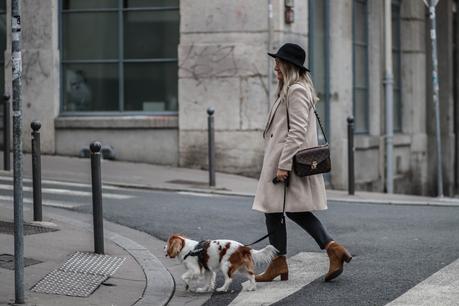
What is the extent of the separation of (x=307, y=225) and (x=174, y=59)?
991 cm

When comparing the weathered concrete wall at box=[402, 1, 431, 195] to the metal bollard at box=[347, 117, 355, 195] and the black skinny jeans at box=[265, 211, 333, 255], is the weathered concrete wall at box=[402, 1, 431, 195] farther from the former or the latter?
the black skinny jeans at box=[265, 211, 333, 255]

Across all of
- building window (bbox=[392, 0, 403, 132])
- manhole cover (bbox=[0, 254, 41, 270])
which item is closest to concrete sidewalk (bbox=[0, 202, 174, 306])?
manhole cover (bbox=[0, 254, 41, 270])

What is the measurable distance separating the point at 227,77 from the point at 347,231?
6.90 meters

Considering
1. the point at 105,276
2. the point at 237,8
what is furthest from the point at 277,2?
the point at 105,276

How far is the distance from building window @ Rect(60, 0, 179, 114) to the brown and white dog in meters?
10.0

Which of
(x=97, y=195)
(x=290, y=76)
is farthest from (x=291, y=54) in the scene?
(x=97, y=195)

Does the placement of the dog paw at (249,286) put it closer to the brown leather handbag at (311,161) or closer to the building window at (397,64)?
the brown leather handbag at (311,161)

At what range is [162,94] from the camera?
55.5 ft

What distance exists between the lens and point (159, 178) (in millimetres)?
14969

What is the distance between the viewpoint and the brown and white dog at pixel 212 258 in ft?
22.2

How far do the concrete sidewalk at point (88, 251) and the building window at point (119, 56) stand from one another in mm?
6890

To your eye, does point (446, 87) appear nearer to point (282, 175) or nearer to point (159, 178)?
point (159, 178)

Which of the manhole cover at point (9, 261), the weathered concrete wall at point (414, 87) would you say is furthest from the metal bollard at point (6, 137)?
the weathered concrete wall at point (414, 87)

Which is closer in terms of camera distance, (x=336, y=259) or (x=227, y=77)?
(x=336, y=259)
